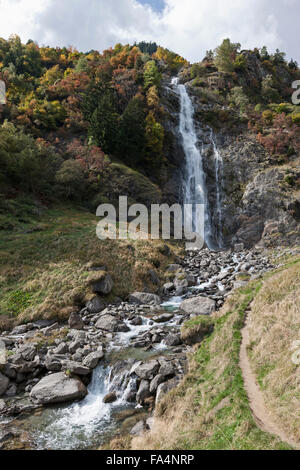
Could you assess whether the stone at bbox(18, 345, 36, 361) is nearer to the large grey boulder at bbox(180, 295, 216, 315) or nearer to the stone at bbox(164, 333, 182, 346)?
the stone at bbox(164, 333, 182, 346)

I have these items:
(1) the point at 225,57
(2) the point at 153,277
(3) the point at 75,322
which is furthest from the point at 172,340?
(1) the point at 225,57

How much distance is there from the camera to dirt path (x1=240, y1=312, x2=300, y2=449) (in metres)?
6.80

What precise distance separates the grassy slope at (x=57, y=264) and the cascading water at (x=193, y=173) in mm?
15546

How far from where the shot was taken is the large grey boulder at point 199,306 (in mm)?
17094

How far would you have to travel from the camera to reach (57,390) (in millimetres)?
10812

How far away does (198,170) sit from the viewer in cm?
4688

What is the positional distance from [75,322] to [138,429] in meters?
9.05

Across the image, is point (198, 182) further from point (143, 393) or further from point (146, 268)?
point (143, 393)

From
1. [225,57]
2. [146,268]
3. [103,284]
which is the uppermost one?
[225,57]

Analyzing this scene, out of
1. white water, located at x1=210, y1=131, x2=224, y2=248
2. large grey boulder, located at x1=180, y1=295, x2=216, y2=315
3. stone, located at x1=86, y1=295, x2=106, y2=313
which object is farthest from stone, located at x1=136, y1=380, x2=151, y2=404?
white water, located at x1=210, y1=131, x2=224, y2=248

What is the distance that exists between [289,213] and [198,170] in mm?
15975

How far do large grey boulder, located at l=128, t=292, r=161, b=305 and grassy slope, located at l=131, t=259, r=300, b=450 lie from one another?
7.87m
